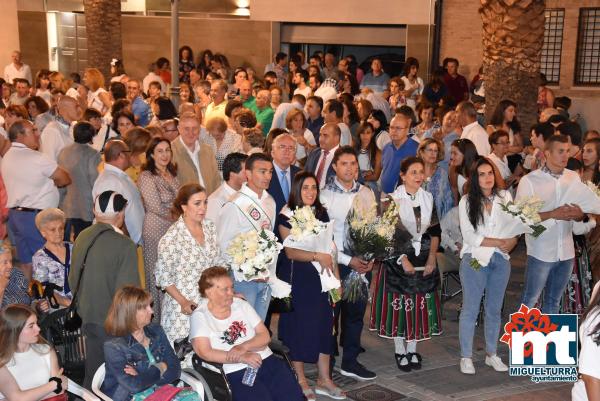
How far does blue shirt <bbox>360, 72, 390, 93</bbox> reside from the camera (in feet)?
57.1

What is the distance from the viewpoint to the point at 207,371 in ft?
19.2

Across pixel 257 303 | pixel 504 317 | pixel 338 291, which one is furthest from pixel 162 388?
pixel 504 317

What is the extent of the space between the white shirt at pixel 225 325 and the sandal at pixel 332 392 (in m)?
1.06

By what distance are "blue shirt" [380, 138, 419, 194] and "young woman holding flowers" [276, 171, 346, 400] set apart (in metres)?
2.85

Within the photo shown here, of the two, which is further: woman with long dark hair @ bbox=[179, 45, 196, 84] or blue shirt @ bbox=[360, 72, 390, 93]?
woman with long dark hair @ bbox=[179, 45, 196, 84]

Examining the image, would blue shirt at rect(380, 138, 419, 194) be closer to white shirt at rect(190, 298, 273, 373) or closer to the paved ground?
the paved ground

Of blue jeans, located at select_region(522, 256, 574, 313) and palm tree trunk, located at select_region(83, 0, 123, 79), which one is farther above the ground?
palm tree trunk, located at select_region(83, 0, 123, 79)

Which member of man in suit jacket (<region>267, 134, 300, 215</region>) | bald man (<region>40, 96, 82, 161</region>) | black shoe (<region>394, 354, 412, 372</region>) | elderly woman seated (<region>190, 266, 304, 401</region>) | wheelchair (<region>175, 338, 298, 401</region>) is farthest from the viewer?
bald man (<region>40, 96, 82, 161</region>)

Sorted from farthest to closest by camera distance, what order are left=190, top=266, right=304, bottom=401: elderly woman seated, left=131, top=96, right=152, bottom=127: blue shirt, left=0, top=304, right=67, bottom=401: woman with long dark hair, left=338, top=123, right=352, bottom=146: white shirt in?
left=131, top=96, right=152, bottom=127: blue shirt < left=338, top=123, right=352, bottom=146: white shirt < left=190, top=266, right=304, bottom=401: elderly woman seated < left=0, top=304, right=67, bottom=401: woman with long dark hair

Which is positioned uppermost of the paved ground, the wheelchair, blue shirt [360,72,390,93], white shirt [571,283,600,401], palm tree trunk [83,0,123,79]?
palm tree trunk [83,0,123,79]

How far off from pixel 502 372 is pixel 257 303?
2392mm

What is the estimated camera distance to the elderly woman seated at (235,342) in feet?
19.4

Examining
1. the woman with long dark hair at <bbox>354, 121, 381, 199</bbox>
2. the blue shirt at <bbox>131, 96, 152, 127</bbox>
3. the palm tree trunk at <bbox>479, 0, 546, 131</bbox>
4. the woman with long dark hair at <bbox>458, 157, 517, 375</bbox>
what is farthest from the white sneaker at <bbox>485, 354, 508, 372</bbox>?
the blue shirt at <bbox>131, 96, 152, 127</bbox>

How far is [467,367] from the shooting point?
7.52 metres
